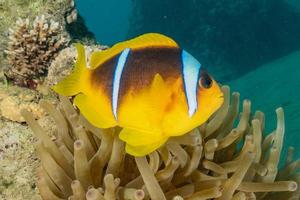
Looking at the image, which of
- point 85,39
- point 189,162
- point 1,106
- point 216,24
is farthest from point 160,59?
point 216,24

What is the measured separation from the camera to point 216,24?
13969mm

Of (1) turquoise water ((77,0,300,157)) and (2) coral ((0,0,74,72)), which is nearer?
(2) coral ((0,0,74,72))

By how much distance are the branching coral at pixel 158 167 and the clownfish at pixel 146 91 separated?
0.20m

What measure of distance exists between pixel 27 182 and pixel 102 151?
58 cm

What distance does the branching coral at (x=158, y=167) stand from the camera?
158 cm

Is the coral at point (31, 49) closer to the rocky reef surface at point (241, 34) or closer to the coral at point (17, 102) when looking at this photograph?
the coral at point (17, 102)

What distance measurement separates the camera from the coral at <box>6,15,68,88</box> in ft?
8.65

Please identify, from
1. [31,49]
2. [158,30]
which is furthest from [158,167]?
[158,30]

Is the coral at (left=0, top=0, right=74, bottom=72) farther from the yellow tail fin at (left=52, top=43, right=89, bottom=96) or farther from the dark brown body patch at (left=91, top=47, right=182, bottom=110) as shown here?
the dark brown body patch at (left=91, top=47, right=182, bottom=110)

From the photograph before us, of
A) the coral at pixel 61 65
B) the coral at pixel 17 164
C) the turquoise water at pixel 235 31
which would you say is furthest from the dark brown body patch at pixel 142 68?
the turquoise water at pixel 235 31

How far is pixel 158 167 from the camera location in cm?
169

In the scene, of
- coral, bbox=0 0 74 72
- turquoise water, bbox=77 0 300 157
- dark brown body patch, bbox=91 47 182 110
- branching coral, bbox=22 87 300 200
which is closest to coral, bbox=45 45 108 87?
coral, bbox=0 0 74 72

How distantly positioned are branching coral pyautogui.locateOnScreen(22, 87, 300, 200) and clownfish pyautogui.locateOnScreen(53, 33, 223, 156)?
0.20m

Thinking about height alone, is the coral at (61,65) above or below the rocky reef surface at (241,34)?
above
